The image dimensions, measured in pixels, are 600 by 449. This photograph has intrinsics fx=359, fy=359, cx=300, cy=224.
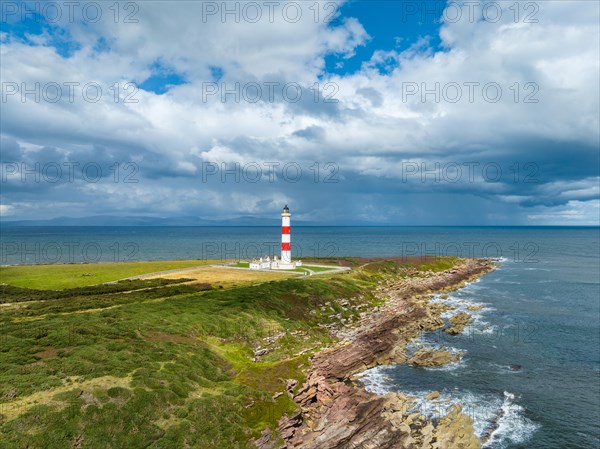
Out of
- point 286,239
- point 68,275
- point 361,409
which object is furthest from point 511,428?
point 68,275

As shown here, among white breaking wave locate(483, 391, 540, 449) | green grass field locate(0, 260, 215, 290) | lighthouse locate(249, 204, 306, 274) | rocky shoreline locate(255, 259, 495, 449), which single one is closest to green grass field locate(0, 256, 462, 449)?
rocky shoreline locate(255, 259, 495, 449)

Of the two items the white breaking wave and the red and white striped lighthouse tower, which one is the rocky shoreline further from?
the red and white striped lighthouse tower

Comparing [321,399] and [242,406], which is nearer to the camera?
[242,406]

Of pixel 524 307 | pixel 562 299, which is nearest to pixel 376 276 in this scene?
pixel 524 307

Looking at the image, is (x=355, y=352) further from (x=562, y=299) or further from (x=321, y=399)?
(x=562, y=299)

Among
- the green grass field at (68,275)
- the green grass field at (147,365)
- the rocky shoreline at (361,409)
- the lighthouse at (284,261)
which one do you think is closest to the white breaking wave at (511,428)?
the rocky shoreline at (361,409)
